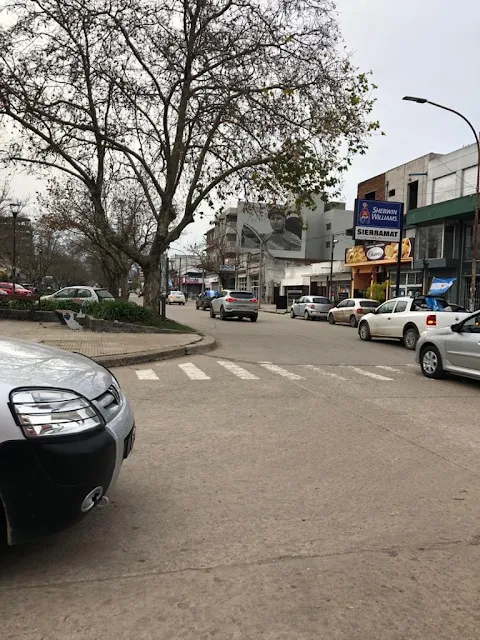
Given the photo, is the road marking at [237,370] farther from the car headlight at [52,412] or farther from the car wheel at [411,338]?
the car headlight at [52,412]

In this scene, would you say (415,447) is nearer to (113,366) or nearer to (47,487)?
(47,487)

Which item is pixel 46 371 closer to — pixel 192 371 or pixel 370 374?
pixel 192 371

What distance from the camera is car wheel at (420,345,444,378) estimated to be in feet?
32.9

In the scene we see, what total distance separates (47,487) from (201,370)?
26.2ft

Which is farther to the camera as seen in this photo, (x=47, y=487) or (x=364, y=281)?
(x=364, y=281)

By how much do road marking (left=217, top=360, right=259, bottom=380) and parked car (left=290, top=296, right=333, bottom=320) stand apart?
20517mm

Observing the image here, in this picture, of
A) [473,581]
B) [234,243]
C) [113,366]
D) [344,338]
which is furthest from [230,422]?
[234,243]

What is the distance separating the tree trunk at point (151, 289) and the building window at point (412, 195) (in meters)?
23.0

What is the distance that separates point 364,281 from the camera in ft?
136

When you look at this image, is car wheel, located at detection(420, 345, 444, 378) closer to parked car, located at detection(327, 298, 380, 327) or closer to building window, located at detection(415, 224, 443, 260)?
parked car, located at detection(327, 298, 380, 327)

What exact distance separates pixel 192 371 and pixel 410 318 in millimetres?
8060

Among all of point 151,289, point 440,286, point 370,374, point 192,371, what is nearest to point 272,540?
point 192,371

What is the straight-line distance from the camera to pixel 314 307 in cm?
3228

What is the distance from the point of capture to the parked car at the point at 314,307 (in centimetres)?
3206
